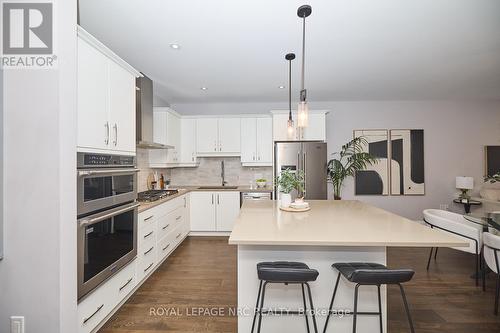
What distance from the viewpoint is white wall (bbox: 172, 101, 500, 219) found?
191 inches

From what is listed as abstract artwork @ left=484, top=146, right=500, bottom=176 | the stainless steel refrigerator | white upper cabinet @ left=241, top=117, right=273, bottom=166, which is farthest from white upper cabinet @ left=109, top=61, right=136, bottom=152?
abstract artwork @ left=484, top=146, right=500, bottom=176

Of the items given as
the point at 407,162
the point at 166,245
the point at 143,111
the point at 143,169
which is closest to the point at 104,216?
the point at 166,245

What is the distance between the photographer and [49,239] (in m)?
1.38

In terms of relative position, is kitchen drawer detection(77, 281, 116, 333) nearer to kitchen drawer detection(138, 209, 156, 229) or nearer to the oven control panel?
kitchen drawer detection(138, 209, 156, 229)

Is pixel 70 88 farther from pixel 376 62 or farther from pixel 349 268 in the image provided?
pixel 376 62

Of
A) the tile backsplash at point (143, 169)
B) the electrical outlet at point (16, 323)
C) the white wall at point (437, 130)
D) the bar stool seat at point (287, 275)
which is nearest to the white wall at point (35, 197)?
the electrical outlet at point (16, 323)

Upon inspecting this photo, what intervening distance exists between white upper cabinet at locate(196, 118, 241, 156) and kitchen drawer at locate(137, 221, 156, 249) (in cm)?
219

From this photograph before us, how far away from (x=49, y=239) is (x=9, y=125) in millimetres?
682

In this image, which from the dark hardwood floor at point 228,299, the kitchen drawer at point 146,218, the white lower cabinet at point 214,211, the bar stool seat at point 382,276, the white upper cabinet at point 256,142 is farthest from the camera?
the white upper cabinet at point 256,142

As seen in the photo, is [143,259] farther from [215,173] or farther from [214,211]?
[215,173]

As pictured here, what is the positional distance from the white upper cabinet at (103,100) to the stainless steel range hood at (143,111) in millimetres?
697

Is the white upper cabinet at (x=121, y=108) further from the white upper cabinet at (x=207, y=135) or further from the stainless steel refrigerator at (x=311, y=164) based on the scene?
the stainless steel refrigerator at (x=311, y=164)

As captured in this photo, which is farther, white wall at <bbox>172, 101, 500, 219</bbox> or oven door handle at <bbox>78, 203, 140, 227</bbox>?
white wall at <bbox>172, 101, 500, 219</bbox>

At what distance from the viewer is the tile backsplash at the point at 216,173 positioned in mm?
4996
